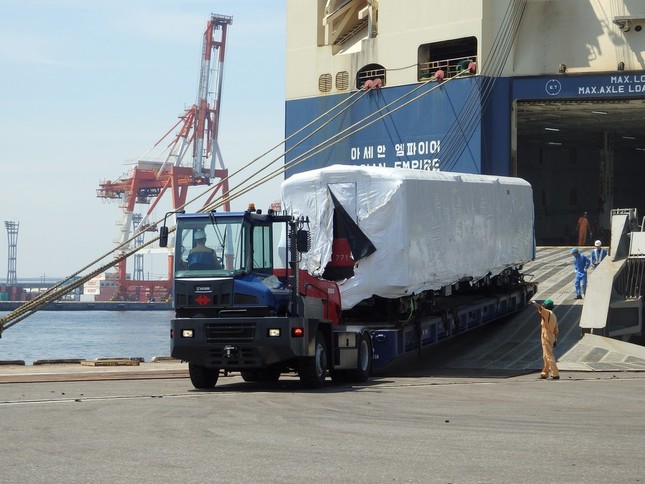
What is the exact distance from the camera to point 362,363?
67.5ft

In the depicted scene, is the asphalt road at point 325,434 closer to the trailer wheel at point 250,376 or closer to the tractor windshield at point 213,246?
the trailer wheel at point 250,376

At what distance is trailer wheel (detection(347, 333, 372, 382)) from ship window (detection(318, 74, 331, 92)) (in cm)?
2947

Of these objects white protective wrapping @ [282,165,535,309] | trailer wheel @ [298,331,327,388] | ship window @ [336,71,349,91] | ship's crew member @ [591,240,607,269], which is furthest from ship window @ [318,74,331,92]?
trailer wheel @ [298,331,327,388]

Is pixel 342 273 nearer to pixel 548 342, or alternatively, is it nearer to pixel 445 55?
pixel 548 342

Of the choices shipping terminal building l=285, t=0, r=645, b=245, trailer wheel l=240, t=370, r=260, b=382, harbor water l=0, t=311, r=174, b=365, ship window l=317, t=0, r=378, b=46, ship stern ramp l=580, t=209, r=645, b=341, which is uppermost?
ship window l=317, t=0, r=378, b=46

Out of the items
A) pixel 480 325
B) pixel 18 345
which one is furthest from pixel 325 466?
pixel 18 345

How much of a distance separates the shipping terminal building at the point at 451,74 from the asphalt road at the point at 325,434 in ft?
77.8

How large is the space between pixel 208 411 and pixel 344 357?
18.2 ft

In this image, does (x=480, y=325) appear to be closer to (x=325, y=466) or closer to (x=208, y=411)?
(x=208, y=411)

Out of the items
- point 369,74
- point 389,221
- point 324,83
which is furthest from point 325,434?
point 324,83

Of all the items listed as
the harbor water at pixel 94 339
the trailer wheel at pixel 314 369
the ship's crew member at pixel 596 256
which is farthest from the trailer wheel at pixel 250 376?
the harbor water at pixel 94 339

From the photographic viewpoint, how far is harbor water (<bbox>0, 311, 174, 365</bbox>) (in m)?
66.4

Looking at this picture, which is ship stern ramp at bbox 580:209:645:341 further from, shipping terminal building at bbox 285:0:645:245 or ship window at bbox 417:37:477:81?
ship window at bbox 417:37:477:81

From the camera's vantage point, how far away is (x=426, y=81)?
45719 mm
